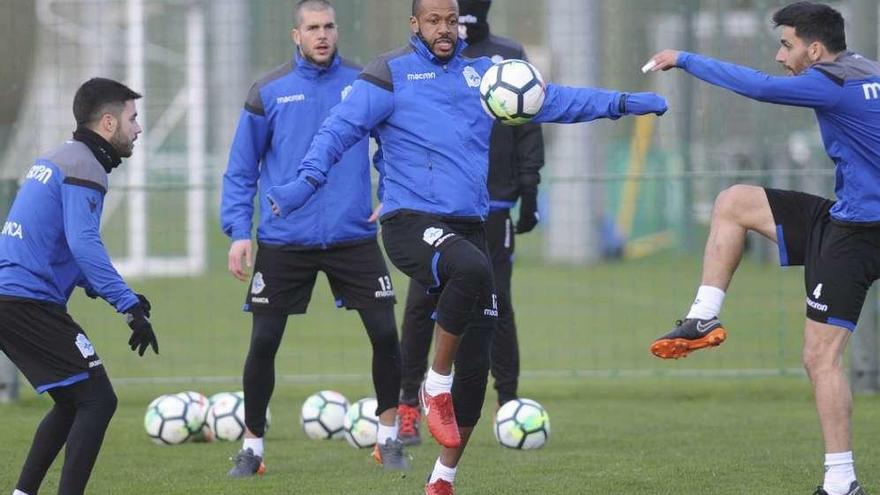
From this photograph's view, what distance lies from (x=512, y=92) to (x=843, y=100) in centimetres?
149

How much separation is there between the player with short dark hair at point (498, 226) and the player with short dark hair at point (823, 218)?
2.47 meters

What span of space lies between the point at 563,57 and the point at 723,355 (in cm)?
304

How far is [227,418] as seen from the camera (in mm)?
9742

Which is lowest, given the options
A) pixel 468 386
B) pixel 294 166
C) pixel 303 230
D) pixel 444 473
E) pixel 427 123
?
pixel 444 473

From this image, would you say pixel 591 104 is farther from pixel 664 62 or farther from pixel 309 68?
pixel 309 68

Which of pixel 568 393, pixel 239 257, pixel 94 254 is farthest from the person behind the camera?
pixel 568 393

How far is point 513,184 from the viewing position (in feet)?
33.1

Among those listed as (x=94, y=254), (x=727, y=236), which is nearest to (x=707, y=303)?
(x=727, y=236)

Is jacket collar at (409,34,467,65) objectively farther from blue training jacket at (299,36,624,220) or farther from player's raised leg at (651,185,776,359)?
player's raised leg at (651,185,776,359)

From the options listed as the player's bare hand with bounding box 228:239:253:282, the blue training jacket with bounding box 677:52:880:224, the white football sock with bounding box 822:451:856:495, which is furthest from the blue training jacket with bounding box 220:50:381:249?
the white football sock with bounding box 822:451:856:495

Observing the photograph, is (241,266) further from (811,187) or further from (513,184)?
(811,187)

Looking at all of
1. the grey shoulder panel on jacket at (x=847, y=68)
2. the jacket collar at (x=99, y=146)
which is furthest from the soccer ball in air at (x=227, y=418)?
the grey shoulder panel on jacket at (x=847, y=68)

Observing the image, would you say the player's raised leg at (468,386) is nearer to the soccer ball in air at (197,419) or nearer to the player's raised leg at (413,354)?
the player's raised leg at (413,354)

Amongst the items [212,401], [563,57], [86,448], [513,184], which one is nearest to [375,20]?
[563,57]
